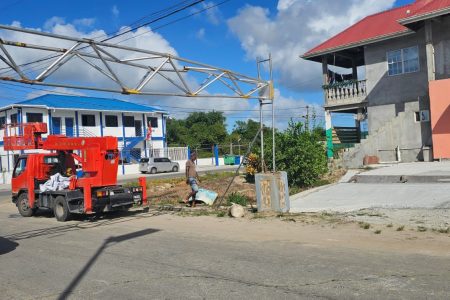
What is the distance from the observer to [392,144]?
74.4 ft

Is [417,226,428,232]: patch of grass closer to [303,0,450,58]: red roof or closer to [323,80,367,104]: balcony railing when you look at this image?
[303,0,450,58]: red roof

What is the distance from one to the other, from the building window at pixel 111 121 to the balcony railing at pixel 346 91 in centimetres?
3221

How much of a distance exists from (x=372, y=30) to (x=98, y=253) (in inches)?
865

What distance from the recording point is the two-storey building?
21734mm

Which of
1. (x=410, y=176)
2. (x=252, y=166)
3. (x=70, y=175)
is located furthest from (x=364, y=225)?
(x=252, y=166)

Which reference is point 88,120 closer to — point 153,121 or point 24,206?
point 153,121

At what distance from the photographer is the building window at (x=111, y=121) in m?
53.1

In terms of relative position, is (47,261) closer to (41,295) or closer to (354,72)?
(41,295)

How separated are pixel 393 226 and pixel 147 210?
26.4 feet

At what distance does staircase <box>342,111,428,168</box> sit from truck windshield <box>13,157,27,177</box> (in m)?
14.3

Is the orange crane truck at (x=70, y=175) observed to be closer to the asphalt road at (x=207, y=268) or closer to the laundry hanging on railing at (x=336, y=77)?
the asphalt road at (x=207, y=268)

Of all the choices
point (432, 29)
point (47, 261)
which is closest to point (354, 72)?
point (432, 29)

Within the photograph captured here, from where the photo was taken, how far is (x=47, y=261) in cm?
824

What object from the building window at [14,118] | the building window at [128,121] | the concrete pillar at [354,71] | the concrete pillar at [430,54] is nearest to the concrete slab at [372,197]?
the concrete pillar at [430,54]
